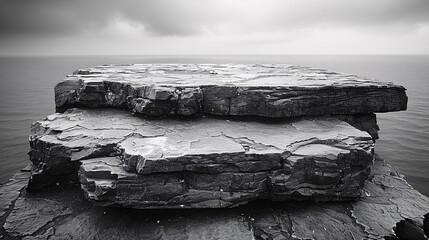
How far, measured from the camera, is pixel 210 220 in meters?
4.89

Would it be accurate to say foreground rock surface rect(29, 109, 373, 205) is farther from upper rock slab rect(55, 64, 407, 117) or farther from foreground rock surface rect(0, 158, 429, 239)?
upper rock slab rect(55, 64, 407, 117)

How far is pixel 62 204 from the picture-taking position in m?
5.45

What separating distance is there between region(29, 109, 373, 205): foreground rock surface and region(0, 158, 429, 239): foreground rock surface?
12.2 inches

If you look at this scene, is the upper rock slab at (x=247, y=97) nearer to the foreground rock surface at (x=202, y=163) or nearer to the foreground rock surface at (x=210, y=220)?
the foreground rock surface at (x=202, y=163)

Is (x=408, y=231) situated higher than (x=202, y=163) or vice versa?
(x=202, y=163)

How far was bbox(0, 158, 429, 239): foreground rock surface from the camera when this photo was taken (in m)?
4.65

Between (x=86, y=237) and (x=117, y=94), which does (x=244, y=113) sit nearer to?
(x=117, y=94)

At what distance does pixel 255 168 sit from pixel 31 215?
4.79m

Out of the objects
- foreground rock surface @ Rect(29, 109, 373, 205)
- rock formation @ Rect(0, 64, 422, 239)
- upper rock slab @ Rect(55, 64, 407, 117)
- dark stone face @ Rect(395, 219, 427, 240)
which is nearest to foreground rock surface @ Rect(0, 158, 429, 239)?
rock formation @ Rect(0, 64, 422, 239)

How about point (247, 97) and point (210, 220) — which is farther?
point (247, 97)

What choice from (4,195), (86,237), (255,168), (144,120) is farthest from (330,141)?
(4,195)

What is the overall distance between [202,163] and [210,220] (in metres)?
1.19

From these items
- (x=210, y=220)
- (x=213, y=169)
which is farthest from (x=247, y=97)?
(x=210, y=220)

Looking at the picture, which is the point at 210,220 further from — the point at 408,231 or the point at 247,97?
the point at 408,231
